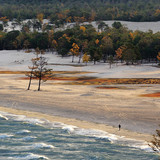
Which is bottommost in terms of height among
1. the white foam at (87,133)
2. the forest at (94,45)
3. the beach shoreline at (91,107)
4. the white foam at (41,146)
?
the white foam at (41,146)

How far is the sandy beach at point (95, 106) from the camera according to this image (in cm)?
4038

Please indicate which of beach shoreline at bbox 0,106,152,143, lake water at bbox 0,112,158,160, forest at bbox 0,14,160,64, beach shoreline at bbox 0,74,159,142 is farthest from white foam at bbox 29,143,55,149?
forest at bbox 0,14,160,64

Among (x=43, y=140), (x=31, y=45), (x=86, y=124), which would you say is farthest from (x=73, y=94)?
(x=31, y=45)

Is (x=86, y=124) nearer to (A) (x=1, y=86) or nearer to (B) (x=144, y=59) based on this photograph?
(A) (x=1, y=86)

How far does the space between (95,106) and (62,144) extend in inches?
663

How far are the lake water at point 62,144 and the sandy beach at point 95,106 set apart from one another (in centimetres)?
241

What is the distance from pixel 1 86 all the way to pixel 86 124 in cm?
3587

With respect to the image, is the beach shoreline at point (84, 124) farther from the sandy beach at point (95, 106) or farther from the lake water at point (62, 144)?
the lake water at point (62, 144)

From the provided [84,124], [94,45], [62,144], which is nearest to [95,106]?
[84,124]

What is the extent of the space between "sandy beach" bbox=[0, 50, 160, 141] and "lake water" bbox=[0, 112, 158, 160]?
241 centimetres

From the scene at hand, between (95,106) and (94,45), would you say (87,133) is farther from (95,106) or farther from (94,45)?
(94,45)

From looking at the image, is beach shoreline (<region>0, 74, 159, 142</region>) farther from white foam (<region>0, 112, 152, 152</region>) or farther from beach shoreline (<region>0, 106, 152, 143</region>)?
white foam (<region>0, 112, 152, 152</region>)

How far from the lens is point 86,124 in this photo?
41281 millimetres

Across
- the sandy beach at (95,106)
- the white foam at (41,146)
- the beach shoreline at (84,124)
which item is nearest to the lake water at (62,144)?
the white foam at (41,146)
